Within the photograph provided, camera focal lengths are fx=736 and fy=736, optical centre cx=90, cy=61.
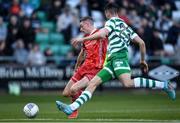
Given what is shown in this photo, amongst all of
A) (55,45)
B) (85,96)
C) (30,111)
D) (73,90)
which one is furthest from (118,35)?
(55,45)

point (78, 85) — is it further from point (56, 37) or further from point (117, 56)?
point (56, 37)

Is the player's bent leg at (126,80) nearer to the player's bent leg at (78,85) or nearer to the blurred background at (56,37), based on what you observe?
the player's bent leg at (78,85)

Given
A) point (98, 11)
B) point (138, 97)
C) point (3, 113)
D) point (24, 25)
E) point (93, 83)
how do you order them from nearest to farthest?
1. point (93, 83)
2. point (3, 113)
3. point (138, 97)
4. point (24, 25)
5. point (98, 11)

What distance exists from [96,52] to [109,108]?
334 centimetres

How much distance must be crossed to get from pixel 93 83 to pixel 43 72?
40.8 feet

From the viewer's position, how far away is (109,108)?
20656 millimetres

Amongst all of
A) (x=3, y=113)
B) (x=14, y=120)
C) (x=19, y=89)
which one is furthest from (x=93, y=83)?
(x=19, y=89)

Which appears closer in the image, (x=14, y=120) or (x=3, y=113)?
(x=14, y=120)

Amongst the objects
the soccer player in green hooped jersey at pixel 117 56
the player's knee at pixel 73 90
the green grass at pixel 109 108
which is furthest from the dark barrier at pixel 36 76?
the soccer player in green hooped jersey at pixel 117 56

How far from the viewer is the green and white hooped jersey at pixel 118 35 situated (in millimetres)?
15656

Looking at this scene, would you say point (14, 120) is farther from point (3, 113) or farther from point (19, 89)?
point (19, 89)

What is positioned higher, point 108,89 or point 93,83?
point 93,83

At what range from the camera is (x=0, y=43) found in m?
28.3

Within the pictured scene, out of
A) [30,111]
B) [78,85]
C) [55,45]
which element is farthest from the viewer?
[55,45]
